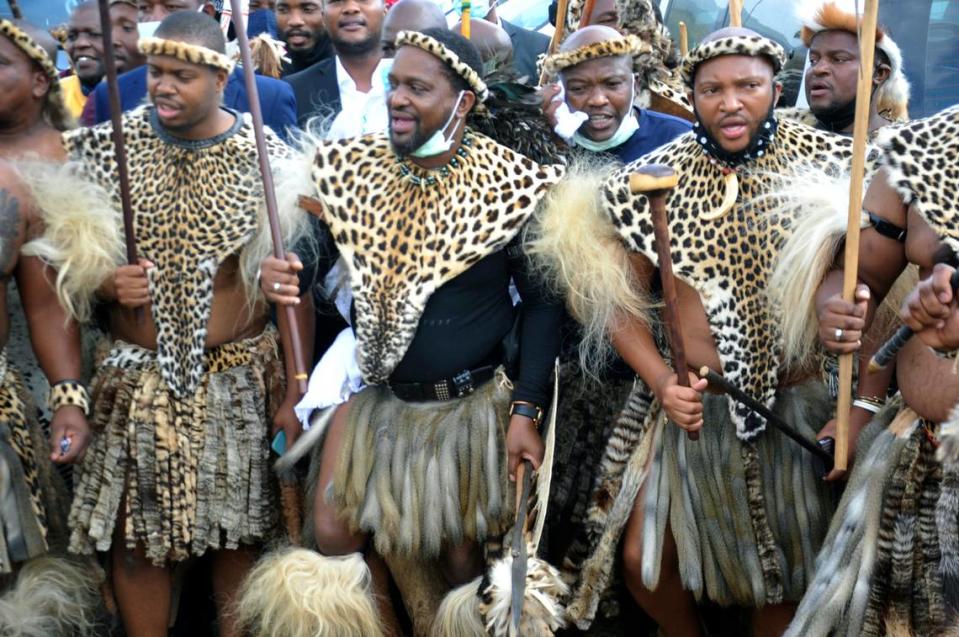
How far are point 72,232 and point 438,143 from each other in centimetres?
131

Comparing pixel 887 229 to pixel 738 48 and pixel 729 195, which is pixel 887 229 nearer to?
pixel 729 195

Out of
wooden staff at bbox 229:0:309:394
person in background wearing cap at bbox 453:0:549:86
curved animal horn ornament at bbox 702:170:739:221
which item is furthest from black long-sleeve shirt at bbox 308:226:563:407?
person in background wearing cap at bbox 453:0:549:86

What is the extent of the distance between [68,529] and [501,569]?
1.62 m

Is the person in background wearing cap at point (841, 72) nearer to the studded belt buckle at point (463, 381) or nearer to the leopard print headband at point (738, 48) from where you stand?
the leopard print headband at point (738, 48)

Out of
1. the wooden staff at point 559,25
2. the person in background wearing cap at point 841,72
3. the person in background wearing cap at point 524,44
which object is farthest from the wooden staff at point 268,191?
the person in background wearing cap at point 524,44

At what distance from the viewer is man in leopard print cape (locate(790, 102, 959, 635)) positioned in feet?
11.4

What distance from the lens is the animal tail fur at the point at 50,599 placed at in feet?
14.9

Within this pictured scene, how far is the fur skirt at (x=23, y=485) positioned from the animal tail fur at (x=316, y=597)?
81 cm

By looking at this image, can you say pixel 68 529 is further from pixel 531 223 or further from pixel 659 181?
pixel 659 181

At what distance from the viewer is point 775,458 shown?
166 inches

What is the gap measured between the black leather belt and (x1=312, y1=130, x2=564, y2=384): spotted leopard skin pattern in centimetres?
10

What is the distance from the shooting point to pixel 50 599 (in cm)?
461

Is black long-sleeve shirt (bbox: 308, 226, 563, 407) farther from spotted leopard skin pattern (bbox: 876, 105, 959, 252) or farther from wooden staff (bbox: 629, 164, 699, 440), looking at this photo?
spotted leopard skin pattern (bbox: 876, 105, 959, 252)

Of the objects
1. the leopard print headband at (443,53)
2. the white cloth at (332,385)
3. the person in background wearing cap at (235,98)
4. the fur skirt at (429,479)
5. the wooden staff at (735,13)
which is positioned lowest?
the fur skirt at (429,479)
